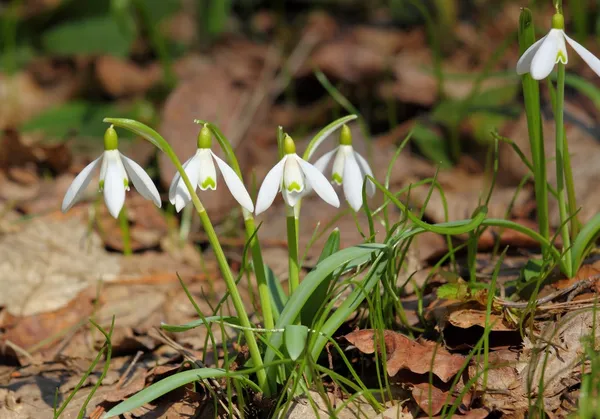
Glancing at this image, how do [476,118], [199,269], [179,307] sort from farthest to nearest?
1. [476,118]
2. [199,269]
3. [179,307]

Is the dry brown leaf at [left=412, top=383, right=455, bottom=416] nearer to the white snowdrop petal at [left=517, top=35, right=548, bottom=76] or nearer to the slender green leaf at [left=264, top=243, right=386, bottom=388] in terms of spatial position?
the slender green leaf at [left=264, top=243, right=386, bottom=388]

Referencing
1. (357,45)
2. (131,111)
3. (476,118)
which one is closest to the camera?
(476,118)

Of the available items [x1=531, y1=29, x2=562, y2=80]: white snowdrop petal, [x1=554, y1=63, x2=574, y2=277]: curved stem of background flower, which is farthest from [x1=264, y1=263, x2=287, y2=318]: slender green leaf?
[x1=531, y1=29, x2=562, y2=80]: white snowdrop petal

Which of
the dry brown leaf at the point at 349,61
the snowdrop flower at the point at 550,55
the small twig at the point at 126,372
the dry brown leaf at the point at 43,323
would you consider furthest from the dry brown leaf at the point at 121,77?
the snowdrop flower at the point at 550,55

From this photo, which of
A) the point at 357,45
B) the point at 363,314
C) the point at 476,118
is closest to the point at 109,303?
the point at 363,314

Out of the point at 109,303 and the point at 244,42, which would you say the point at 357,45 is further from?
the point at 109,303

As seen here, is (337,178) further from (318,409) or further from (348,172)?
(318,409)

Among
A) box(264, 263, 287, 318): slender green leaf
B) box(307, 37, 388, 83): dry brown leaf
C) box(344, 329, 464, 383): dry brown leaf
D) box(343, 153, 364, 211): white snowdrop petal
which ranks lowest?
box(344, 329, 464, 383): dry brown leaf

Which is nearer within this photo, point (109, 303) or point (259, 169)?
point (109, 303)
